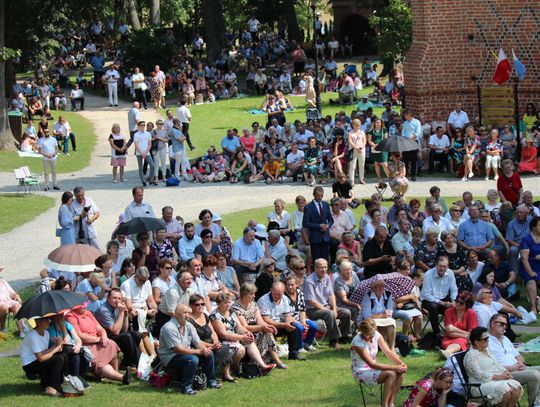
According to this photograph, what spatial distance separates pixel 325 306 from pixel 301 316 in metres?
0.55

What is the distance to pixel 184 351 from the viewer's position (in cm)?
1480

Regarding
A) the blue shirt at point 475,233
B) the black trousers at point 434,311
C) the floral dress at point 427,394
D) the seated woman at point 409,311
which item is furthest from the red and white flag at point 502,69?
the floral dress at point 427,394

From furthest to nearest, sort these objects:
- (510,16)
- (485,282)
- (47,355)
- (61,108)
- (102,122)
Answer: (61,108)
(102,122)
(510,16)
(485,282)
(47,355)

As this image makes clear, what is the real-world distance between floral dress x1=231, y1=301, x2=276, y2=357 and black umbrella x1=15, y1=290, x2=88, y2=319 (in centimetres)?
228

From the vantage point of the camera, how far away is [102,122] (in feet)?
135

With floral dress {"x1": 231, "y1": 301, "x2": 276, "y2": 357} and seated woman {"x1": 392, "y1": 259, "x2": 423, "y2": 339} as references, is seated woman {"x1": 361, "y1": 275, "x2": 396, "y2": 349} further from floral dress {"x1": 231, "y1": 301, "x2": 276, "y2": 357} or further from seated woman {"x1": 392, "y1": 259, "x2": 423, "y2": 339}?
floral dress {"x1": 231, "y1": 301, "x2": 276, "y2": 357}

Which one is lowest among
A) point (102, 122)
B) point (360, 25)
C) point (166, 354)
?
point (166, 354)

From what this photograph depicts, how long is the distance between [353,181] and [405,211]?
295 inches

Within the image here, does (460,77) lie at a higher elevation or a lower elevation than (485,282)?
higher

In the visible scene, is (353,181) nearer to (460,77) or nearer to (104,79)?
(460,77)

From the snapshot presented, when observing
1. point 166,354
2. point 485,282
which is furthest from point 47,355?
point 485,282

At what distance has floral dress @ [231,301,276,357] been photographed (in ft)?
52.1

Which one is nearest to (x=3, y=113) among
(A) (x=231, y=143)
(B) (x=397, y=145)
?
(A) (x=231, y=143)

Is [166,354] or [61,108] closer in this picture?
[166,354]
